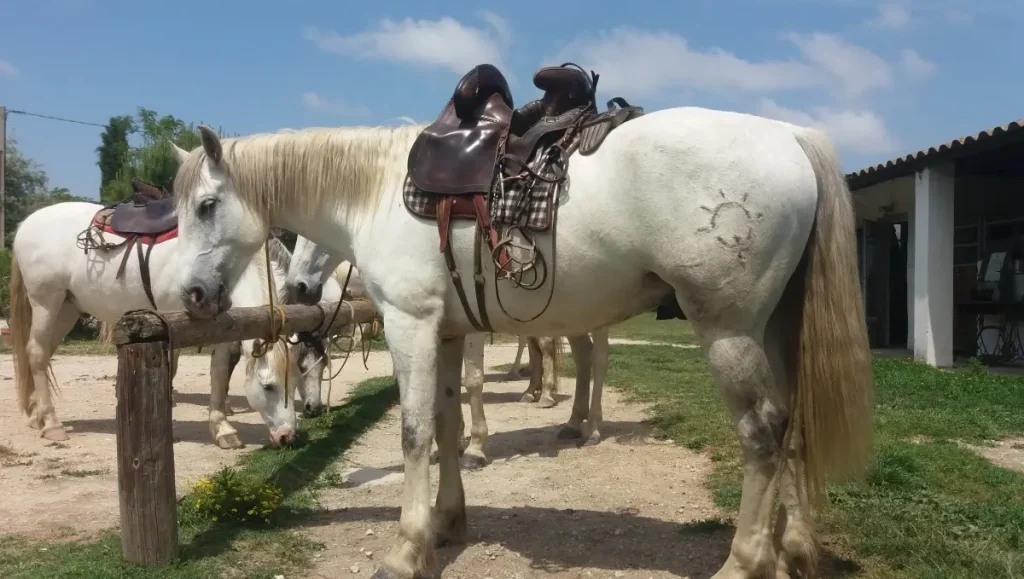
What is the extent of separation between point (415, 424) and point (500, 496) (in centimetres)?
167

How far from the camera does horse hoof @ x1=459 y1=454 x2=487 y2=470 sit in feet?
17.4

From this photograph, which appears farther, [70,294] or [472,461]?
[70,294]

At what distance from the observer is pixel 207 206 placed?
3.28m

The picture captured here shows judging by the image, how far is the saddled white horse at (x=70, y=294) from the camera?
20.2ft

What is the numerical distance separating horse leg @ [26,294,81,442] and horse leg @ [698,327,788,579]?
6071 mm

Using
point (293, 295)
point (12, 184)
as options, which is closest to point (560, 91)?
point (293, 295)


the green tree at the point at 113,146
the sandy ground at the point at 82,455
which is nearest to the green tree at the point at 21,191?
the green tree at the point at 113,146

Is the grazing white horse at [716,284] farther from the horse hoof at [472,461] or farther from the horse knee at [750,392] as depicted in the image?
the horse hoof at [472,461]

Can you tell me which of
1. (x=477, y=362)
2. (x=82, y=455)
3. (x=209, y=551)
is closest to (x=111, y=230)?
(x=82, y=455)

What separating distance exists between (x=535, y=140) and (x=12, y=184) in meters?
48.8

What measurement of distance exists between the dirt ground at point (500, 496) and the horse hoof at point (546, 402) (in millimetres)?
493

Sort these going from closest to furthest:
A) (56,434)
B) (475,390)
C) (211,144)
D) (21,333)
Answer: (211,144), (475,390), (56,434), (21,333)

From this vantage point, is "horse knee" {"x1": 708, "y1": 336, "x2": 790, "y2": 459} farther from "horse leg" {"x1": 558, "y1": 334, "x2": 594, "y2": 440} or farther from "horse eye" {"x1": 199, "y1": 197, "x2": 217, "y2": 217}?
"horse leg" {"x1": 558, "y1": 334, "x2": 594, "y2": 440}

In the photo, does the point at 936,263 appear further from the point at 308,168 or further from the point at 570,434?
the point at 308,168
